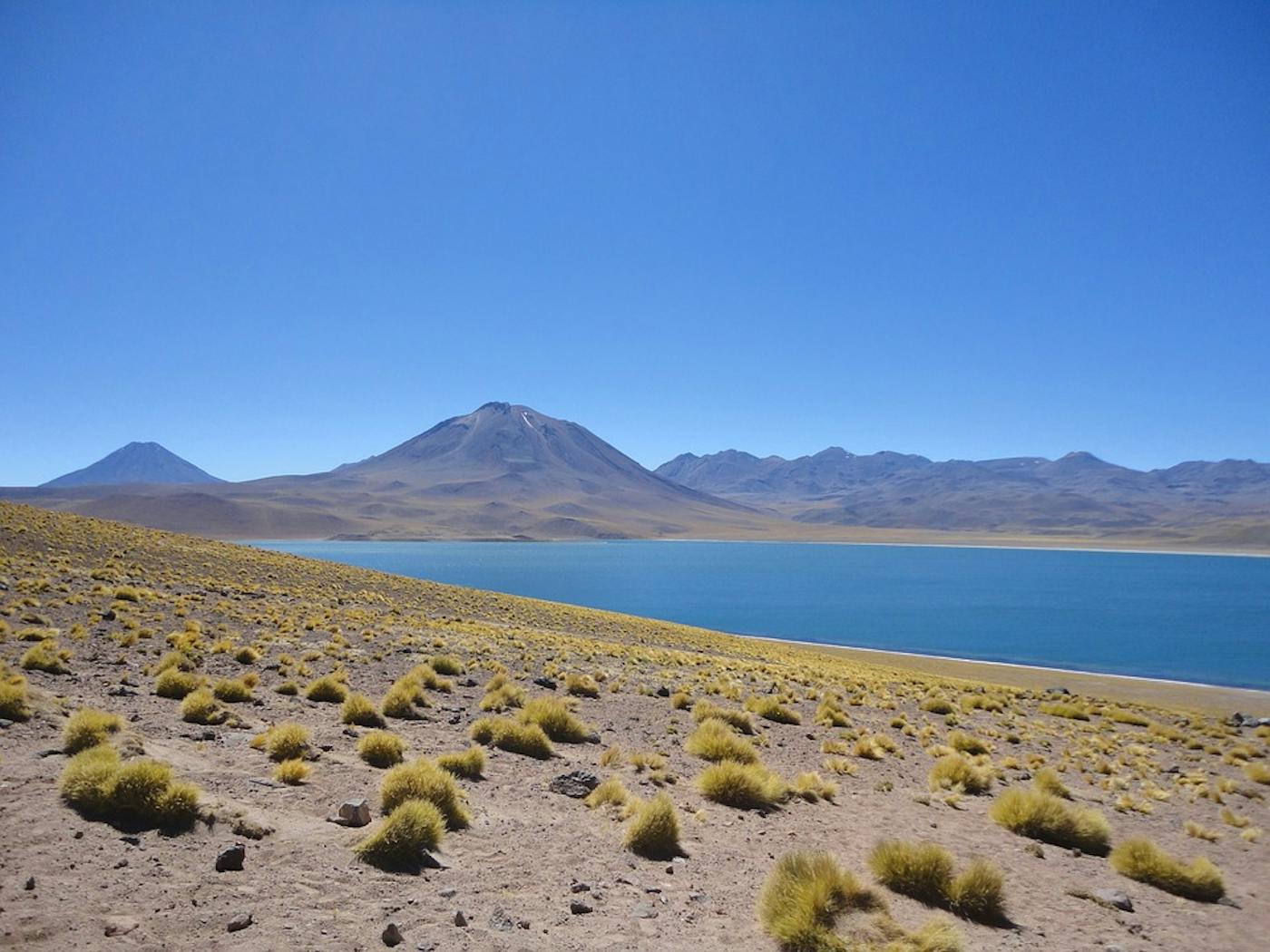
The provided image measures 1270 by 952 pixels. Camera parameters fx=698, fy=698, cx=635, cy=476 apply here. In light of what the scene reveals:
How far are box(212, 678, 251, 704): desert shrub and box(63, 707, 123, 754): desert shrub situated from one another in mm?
2789

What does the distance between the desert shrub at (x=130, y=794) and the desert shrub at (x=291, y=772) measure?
1.33 meters

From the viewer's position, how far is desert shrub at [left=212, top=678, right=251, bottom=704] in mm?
10500

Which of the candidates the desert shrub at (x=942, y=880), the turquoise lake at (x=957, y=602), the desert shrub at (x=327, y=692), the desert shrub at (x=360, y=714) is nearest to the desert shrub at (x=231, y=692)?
the desert shrub at (x=327, y=692)

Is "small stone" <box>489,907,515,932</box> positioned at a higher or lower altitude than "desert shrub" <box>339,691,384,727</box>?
lower

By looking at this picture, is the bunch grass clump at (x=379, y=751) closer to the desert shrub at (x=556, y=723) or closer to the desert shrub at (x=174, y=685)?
the desert shrub at (x=556, y=723)

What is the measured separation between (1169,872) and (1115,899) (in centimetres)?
139

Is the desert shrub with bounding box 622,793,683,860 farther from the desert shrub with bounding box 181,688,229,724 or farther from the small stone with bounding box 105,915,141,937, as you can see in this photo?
the desert shrub with bounding box 181,688,229,724

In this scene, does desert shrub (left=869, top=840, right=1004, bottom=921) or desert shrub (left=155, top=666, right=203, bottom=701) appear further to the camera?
desert shrub (left=155, top=666, right=203, bottom=701)

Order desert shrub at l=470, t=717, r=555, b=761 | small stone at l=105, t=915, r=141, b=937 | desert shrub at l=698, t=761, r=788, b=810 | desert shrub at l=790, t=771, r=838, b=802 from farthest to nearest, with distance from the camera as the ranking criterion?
desert shrub at l=470, t=717, r=555, b=761 < desert shrub at l=790, t=771, r=838, b=802 < desert shrub at l=698, t=761, r=788, b=810 < small stone at l=105, t=915, r=141, b=937

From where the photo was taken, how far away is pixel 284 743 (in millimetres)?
8273

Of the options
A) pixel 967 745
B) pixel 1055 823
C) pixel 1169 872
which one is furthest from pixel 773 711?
pixel 1169 872

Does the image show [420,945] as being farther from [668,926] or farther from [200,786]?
[200,786]

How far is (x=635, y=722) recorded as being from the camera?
13.1m

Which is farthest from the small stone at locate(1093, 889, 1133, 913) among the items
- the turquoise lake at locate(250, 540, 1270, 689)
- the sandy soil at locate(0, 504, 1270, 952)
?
the turquoise lake at locate(250, 540, 1270, 689)
